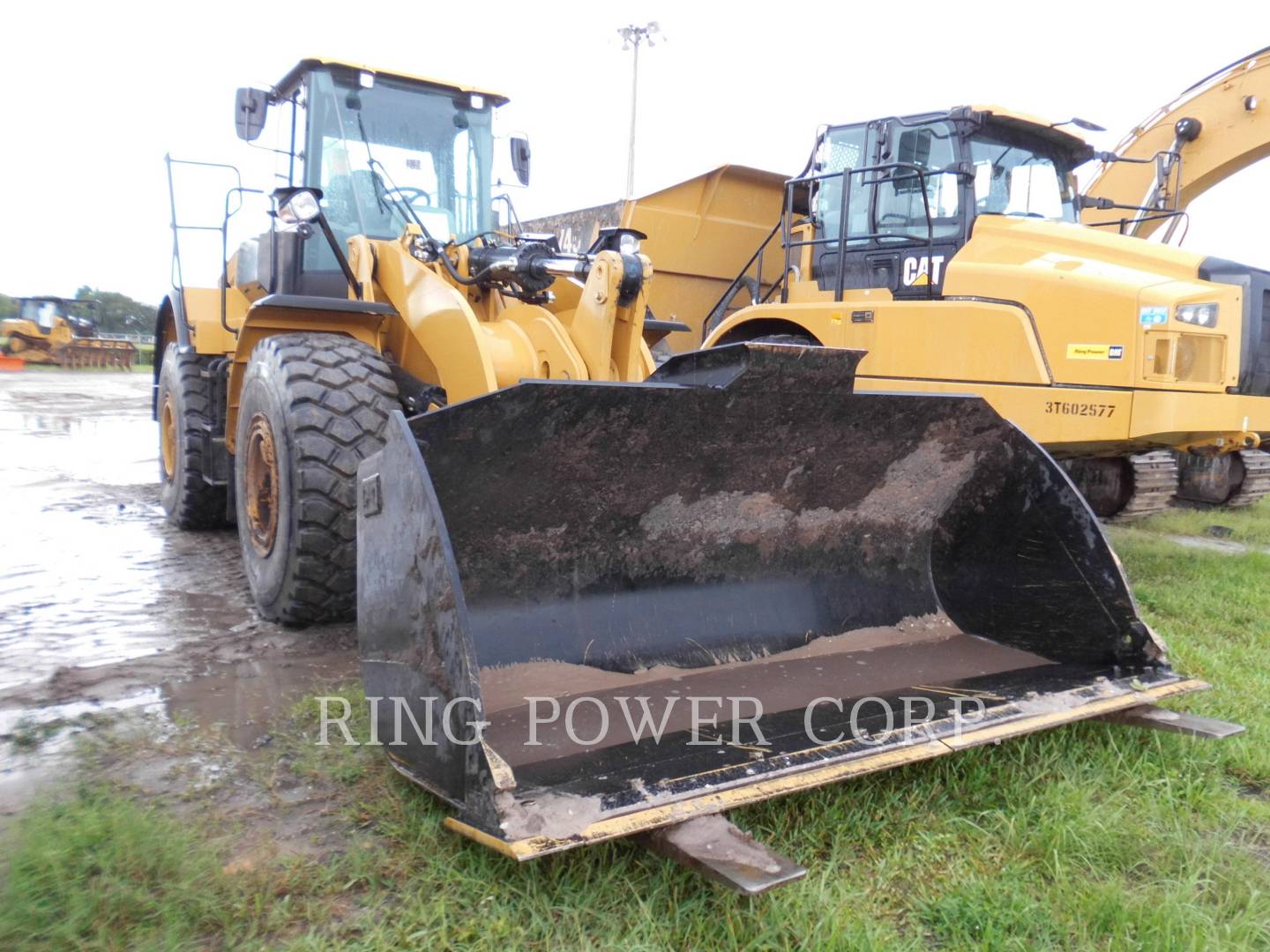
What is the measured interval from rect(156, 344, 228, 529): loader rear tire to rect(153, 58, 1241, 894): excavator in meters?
1.44

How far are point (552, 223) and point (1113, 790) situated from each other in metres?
7.48

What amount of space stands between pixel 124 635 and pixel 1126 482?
596cm

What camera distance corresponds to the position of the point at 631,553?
10.9 ft

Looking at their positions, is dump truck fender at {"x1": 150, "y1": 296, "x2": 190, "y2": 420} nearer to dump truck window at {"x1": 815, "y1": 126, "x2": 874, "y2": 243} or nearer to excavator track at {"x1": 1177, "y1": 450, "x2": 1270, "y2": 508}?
dump truck window at {"x1": 815, "y1": 126, "x2": 874, "y2": 243}

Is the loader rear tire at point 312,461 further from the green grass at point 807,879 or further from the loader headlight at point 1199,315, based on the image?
the loader headlight at point 1199,315

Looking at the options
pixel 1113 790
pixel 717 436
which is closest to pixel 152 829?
pixel 717 436

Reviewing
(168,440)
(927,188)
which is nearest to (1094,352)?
(927,188)

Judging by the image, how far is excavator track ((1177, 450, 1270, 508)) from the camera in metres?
7.25

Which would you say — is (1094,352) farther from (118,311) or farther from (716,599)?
(118,311)

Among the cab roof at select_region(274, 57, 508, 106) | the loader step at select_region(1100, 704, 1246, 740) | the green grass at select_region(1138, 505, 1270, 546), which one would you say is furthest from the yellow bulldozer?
the loader step at select_region(1100, 704, 1246, 740)

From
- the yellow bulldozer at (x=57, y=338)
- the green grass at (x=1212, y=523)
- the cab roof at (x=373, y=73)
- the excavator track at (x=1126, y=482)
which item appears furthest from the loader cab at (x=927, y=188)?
the yellow bulldozer at (x=57, y=338)

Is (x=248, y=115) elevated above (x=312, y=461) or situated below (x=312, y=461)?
above

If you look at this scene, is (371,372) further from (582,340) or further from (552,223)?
(552,223)

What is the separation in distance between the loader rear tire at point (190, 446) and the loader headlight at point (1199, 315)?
545 centimetres
